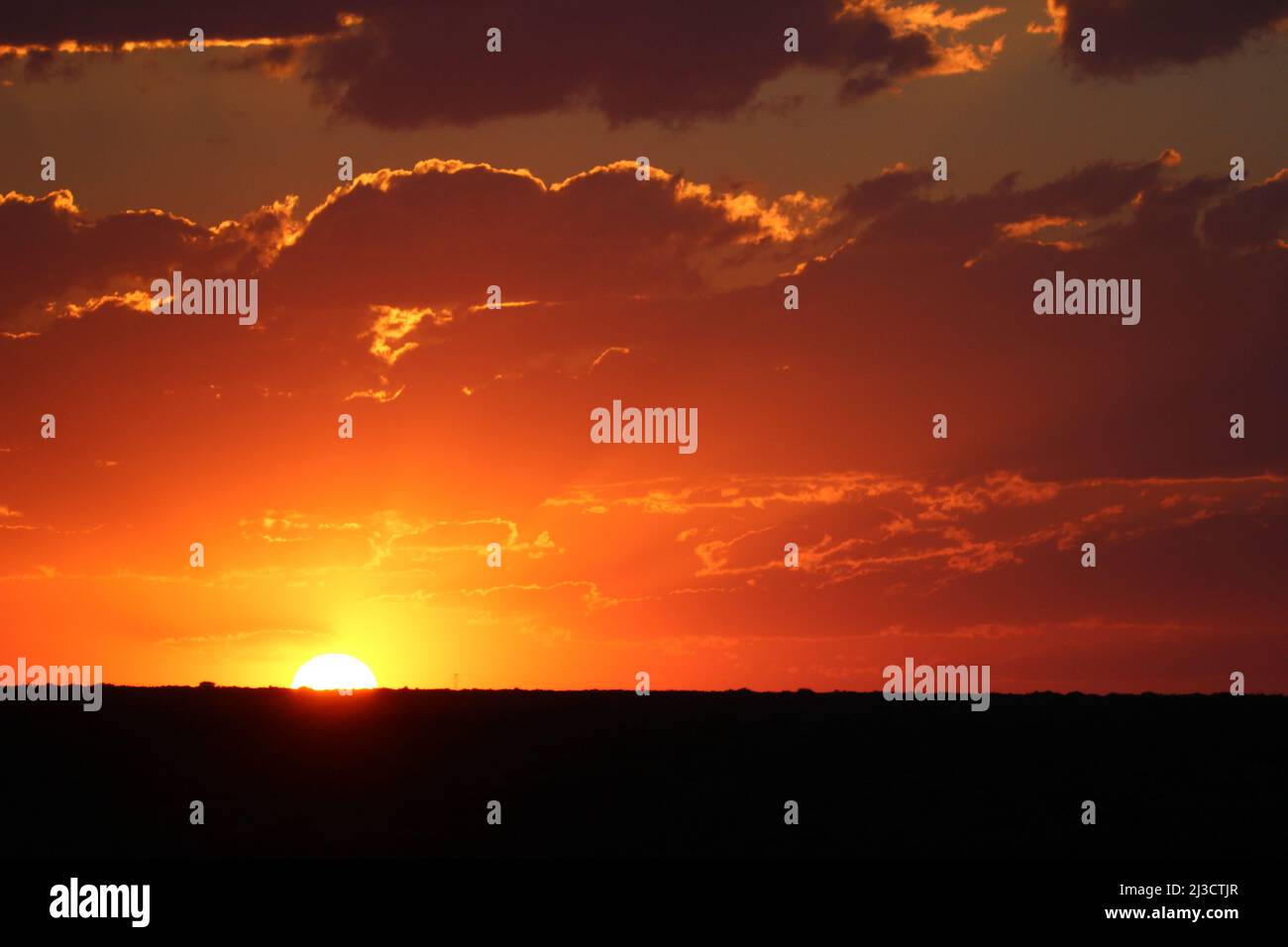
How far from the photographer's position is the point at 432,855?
5334 cm

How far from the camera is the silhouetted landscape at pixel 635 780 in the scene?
5828 centimetres

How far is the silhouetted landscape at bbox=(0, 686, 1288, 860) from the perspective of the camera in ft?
191

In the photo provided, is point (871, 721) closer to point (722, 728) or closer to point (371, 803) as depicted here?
point (722, 728)

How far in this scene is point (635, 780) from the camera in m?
68.2
